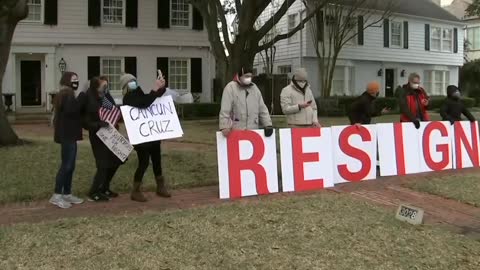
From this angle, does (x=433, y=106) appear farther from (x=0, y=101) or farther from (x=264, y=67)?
(x=0, y=101)

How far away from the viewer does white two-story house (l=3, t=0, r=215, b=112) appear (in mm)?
22859

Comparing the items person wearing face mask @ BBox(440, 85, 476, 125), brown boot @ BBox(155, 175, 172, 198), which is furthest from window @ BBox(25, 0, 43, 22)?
person wearing face mask @ BBox(440, 85, 476, 125)

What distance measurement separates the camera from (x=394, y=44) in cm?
3177

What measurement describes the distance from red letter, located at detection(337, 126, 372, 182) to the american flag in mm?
3283

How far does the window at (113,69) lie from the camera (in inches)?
949

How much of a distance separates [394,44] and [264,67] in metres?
8.01

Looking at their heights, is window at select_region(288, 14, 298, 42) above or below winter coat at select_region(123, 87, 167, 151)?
above

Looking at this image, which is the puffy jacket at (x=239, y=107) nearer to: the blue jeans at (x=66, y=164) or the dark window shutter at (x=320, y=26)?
the blue jeans at (x=66, y=164)

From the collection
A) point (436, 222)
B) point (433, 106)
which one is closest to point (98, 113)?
point (436, 222)

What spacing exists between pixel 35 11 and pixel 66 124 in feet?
59.6

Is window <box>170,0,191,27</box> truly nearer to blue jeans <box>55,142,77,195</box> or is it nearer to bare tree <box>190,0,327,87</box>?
bare tree <box>190,0,327,87</box>

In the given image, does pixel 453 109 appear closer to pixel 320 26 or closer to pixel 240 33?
pixel 240 33

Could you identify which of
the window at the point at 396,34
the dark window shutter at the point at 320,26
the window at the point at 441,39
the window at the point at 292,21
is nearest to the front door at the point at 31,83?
the window at the point at 292,21

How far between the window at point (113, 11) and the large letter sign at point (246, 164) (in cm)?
1835
